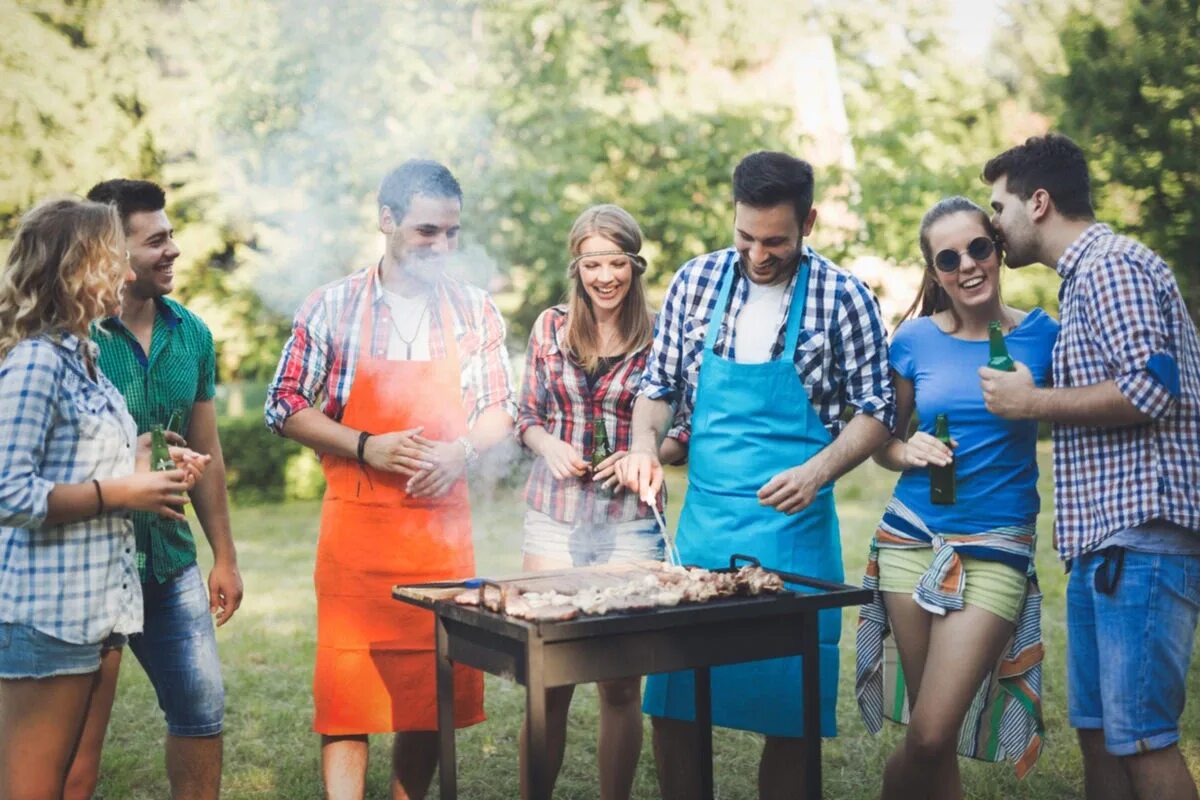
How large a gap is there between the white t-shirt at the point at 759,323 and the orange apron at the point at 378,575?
3.53 feet

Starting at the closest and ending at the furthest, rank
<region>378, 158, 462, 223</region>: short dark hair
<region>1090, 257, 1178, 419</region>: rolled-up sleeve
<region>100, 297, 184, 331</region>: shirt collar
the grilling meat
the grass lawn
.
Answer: the grilling meat → <region>1090, 257, 1178, 419</region>: rolled-up sleeve → <region>100, 297, 184, 331</region>: shirt collar → <region>378, 158, 462, 223</region>: short dark hair → the grass lawn

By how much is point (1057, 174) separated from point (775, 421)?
3.70 ft

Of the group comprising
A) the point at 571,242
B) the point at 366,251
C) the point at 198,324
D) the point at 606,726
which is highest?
the point at 366,251

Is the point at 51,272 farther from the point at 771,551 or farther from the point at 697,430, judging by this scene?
the point at 771,551

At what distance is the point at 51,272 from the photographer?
9.88 ft

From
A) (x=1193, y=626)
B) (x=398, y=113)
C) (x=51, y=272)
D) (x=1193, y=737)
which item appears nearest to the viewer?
(x=51, y=272)

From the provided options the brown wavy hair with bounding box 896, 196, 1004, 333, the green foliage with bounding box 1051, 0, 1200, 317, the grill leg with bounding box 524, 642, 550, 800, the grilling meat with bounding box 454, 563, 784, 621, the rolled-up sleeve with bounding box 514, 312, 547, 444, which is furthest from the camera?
the green foliage with bounding box 1051, 0, 1200, 317

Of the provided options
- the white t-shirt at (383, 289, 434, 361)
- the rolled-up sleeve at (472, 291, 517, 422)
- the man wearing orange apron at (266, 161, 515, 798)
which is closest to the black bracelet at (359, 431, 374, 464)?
the man wearing orange apron at (266, 161, 515, 798)

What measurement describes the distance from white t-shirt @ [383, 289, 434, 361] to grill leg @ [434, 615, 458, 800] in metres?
1.09

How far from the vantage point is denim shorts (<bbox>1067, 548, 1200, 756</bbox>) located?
124 inches

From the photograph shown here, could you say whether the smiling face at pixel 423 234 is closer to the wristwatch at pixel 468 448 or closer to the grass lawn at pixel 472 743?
the wristwatch at pixel 468 448

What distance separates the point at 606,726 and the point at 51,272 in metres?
2.35

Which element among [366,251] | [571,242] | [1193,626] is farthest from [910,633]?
[366,251]

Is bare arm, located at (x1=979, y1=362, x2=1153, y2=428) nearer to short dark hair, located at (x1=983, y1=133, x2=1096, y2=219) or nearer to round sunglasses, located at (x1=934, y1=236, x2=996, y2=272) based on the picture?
round sunglasses, located at (x1=934, y1=236, x2=996, y2=272)
